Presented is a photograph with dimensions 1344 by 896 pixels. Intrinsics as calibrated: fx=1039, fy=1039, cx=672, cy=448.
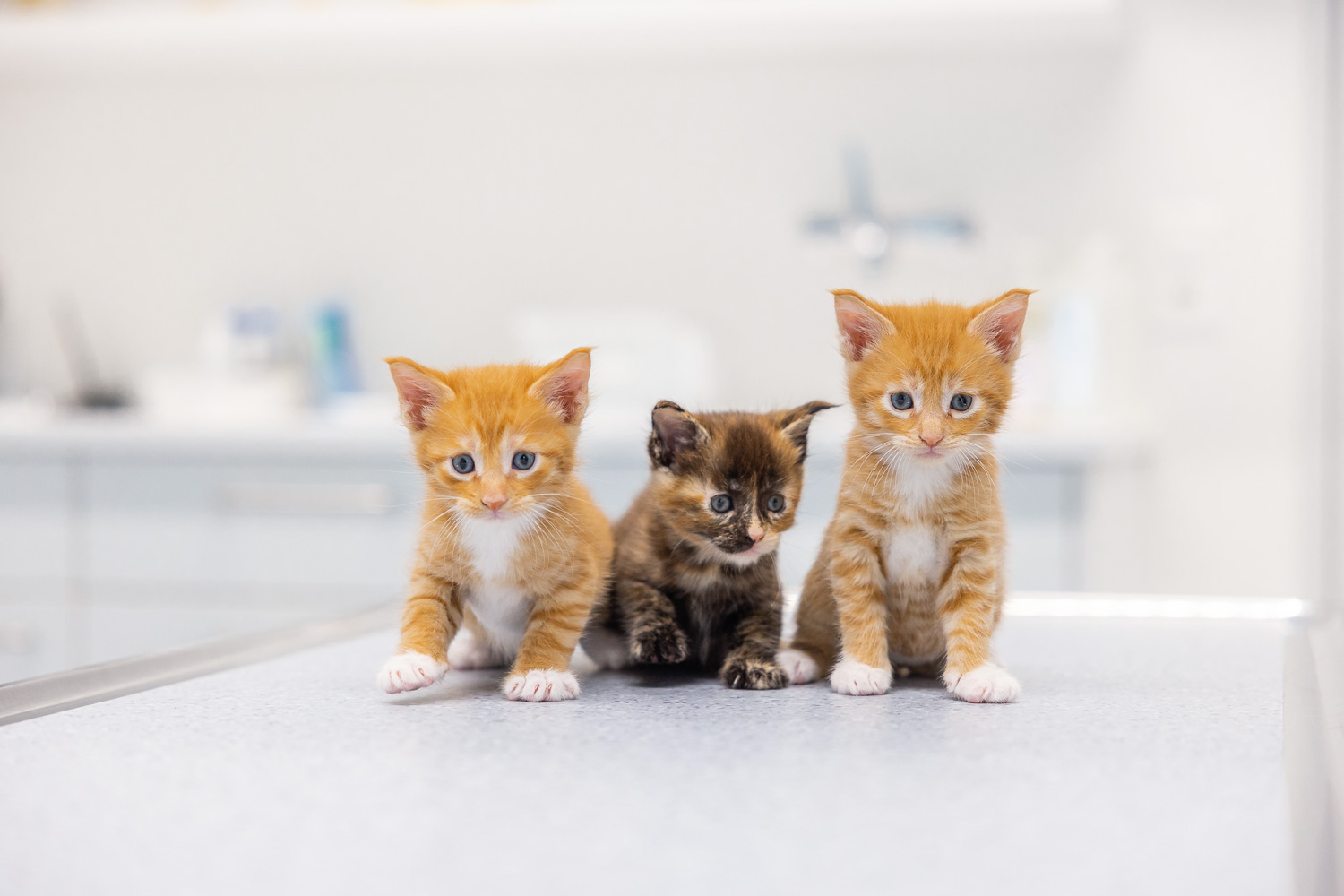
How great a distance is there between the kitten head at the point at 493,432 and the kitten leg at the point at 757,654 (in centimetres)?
22

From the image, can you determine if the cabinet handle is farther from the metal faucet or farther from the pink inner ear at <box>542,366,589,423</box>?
the pink inner ear at <box>542,366,589,423</box>

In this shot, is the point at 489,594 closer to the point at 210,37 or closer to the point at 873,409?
the point at 873,409

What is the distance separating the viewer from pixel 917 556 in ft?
2.98

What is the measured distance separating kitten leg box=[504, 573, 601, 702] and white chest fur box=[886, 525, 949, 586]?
0.87ft

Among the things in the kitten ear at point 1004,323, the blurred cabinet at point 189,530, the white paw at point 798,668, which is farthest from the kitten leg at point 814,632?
the blurred cabinet at point 189,530

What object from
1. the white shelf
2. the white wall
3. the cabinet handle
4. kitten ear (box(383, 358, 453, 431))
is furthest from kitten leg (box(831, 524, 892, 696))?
the white shelf

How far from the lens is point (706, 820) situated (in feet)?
1.78

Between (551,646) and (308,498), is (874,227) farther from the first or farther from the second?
(551,646)

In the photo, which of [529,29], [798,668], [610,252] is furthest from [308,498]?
[798,668]

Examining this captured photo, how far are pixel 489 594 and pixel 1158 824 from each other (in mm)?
570

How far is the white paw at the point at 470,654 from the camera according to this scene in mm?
1004

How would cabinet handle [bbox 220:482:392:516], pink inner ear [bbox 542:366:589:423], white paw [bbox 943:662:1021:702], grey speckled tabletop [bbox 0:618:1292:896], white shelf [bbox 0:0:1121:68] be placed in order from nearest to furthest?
1. grey speckled tabletop [bbox 0:618:1292:896]
2. white paw [bbox 943:662:1021:702]
3. pink inner ear [bbox 542:366:589:423]
4. cabinet handle [bbox 220:482:392:516]
5. white shelf [bbox 0:0:1121:68]

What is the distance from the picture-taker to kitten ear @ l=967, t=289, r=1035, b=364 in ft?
2.96

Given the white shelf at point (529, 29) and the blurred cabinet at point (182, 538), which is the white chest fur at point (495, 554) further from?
the white shelf at point (529, 29)
